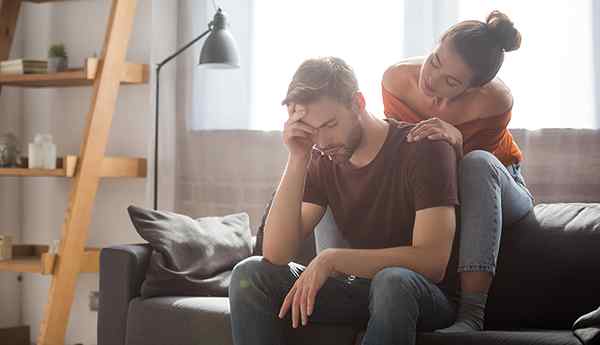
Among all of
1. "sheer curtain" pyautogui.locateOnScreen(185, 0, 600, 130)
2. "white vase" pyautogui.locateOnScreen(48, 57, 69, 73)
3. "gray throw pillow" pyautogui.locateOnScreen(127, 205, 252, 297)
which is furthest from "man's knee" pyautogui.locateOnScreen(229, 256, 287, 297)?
"white vase" pyautogui.locateOnScreen(48, 57, 69, 73)

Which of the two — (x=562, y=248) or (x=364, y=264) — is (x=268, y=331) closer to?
(x=364, y=264)

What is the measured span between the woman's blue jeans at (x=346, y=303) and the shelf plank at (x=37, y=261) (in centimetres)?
166

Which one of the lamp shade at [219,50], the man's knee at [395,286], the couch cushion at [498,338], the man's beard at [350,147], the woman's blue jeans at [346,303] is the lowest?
the couch cushion at [498,338]

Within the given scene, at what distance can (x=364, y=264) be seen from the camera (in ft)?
7.50

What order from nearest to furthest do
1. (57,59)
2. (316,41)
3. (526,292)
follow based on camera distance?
(526,292)
(316,41)
(57,59)

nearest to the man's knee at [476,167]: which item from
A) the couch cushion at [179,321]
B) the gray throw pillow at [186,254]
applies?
the couch cushion at [179,321]

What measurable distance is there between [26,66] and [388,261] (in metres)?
2.37

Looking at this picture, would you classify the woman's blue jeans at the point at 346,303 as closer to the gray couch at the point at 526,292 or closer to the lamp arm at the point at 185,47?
the gray couch at the point at 526,292

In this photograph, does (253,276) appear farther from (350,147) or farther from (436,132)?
(436,132)

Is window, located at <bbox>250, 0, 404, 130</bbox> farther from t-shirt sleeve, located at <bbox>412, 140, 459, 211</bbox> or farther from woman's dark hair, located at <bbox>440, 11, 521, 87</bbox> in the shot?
t-shirt sleeve, located at <bbox>412, 140, 459, 211</bbox>

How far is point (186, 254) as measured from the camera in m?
3.04

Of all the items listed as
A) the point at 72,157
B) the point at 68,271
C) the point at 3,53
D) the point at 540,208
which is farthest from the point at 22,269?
the point at 540,208

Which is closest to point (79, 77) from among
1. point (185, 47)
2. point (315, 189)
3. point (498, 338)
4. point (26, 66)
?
point (26, 66)

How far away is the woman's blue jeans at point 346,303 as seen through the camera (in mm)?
2117
